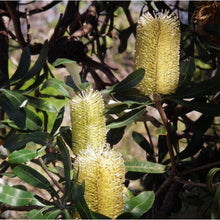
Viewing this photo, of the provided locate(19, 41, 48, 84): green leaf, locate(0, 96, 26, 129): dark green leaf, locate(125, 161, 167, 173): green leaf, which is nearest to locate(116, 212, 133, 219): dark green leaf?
locate(125, 161, 167, 173): green leaf

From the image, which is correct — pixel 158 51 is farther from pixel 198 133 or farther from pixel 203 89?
pixel 198 133

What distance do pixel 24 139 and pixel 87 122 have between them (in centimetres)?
16

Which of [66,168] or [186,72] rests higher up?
[186,72]

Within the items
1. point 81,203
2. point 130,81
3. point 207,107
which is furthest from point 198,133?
point 81,203

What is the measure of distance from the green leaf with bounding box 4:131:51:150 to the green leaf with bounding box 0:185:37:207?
→ 0.12 metres

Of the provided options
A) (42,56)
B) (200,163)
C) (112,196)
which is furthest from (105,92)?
(200,163)

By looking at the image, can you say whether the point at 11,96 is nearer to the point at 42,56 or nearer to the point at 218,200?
the point at 42,56

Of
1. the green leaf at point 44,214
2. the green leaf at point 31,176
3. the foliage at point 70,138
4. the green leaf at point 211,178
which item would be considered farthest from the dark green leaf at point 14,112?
the green leaf at point 211,178

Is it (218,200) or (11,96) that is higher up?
(11,96)

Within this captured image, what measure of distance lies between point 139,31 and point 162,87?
13 cm

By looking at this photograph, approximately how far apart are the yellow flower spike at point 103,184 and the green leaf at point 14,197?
152mm

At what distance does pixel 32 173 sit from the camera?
797mm

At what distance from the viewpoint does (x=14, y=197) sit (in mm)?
756

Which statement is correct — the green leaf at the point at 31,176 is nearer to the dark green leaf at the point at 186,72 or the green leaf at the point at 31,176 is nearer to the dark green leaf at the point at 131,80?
the dark green leaf at the point at 131,80
